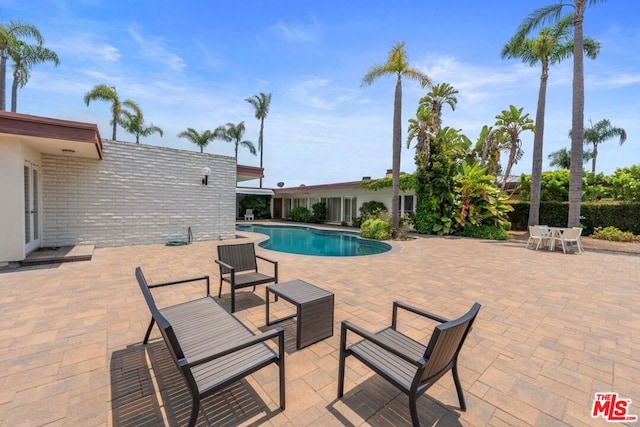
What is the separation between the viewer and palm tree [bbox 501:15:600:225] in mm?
12812

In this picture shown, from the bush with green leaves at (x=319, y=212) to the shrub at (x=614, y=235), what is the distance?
1654 cm

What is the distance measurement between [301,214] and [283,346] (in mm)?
21929

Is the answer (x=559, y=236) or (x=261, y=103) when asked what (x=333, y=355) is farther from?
(x=261, y=103)

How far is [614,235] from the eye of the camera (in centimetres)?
1290

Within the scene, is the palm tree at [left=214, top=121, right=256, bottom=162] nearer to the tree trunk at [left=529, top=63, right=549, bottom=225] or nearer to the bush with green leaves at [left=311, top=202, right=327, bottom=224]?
the bush with green leaves at [left=311, top=202, right=327, bottom=224]

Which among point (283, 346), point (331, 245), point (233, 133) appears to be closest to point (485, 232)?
point (331, 245)

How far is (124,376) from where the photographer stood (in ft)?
8.56

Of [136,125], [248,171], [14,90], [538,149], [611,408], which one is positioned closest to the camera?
[611,408]

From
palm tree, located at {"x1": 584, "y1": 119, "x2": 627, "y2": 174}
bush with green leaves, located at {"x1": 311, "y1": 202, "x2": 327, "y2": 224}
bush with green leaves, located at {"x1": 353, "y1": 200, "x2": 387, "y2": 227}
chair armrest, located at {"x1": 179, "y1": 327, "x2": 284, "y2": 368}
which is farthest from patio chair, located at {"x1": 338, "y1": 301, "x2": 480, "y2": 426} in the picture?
palm tree, located at {"x1": 584, "y1": 119, "x2": 627, "y2": 174}

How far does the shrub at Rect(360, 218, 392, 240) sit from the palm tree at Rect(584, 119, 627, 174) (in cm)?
3474

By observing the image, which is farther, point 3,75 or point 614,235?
point 3,75

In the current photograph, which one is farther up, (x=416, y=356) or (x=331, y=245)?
(x=416, y=356)

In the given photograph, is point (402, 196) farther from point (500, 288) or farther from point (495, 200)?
point (500, 288)

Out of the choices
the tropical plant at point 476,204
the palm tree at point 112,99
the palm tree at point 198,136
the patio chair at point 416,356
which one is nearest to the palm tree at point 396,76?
the tropical plant at point 476,204
